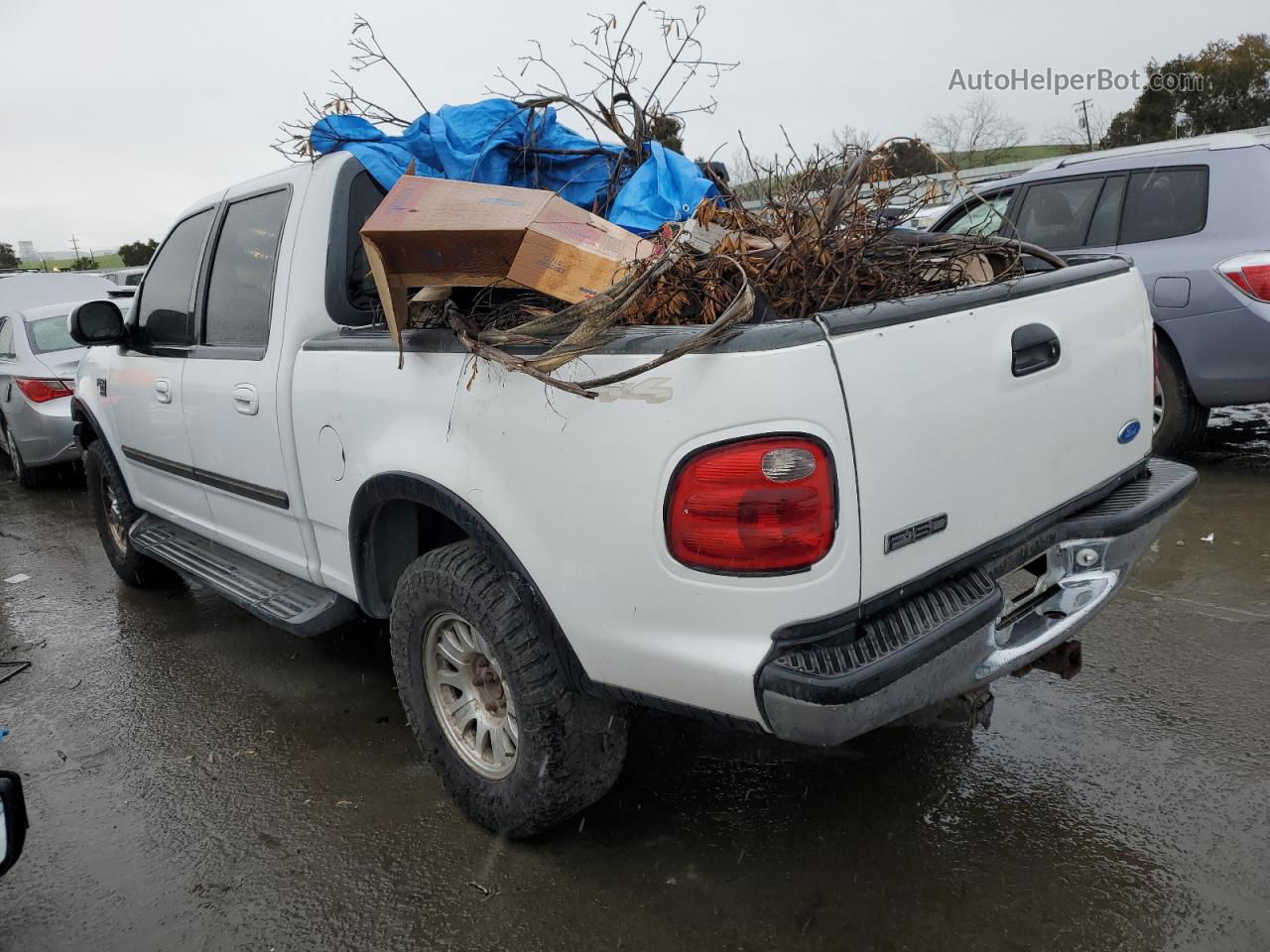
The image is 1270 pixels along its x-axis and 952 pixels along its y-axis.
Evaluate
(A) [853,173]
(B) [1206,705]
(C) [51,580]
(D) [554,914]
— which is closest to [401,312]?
(A) [853,173]

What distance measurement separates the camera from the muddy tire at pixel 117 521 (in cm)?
477

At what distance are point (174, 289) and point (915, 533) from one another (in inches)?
136

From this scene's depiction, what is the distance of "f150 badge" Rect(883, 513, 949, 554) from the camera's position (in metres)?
2.04

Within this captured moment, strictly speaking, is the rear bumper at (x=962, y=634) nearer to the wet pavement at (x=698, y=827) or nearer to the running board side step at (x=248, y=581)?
the wet pavement at (x=698, y=827)

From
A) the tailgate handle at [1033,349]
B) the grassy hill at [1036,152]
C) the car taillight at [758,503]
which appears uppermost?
the grassy hill at [1036,152]

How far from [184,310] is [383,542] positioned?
5.61 ft

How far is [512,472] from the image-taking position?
226 centimetres

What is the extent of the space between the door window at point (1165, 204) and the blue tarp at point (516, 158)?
3.53 meters

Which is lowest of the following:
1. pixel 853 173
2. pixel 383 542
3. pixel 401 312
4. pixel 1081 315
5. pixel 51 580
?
pixel 51 580

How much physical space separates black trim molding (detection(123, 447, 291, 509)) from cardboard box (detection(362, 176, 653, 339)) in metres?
1.09

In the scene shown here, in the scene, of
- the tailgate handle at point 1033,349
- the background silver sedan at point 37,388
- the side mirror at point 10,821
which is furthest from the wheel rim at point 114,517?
the tailgate handle at point 1033,349

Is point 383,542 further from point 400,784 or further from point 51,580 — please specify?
A: point 51,580

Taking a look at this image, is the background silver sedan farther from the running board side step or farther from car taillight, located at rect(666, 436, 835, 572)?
car taillight, located at rect(666, 436, 835, 572)

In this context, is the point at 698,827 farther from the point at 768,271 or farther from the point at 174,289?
the point at 174,289
